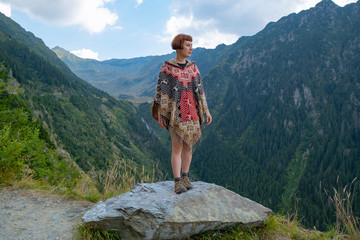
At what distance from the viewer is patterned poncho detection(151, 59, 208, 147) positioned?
4531 mm

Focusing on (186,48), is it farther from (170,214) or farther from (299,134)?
(299,134)

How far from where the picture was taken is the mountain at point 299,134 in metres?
114

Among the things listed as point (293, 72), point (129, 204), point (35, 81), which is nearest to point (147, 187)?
point (129, 204)

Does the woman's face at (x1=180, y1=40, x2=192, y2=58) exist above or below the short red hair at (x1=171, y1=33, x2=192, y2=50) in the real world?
below

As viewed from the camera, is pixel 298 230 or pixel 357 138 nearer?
pixel 298 230

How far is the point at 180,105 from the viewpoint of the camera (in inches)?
181

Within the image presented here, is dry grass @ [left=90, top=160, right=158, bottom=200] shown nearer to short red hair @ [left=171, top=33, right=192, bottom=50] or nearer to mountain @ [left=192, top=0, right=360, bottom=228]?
short red hair @ [left=171, top=33, right=192, bottom=50]

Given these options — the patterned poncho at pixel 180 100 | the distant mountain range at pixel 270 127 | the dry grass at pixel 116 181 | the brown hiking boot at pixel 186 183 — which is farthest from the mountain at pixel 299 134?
the patterned poncho at pixel 180 100

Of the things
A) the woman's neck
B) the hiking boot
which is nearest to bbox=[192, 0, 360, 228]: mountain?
the hiking boot

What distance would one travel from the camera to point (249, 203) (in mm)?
4312

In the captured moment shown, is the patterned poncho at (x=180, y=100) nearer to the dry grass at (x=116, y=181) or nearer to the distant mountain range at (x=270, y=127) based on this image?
the dry grass at (x=116, y=181)

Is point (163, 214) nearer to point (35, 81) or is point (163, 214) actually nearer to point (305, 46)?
point (35, 81)

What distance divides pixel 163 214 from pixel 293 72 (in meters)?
209

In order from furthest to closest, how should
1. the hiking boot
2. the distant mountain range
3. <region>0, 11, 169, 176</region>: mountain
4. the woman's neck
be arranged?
the distant mountain range, <region>0, 11, 169, 176</region>: mountain, the woman's neck, the hiking boot
